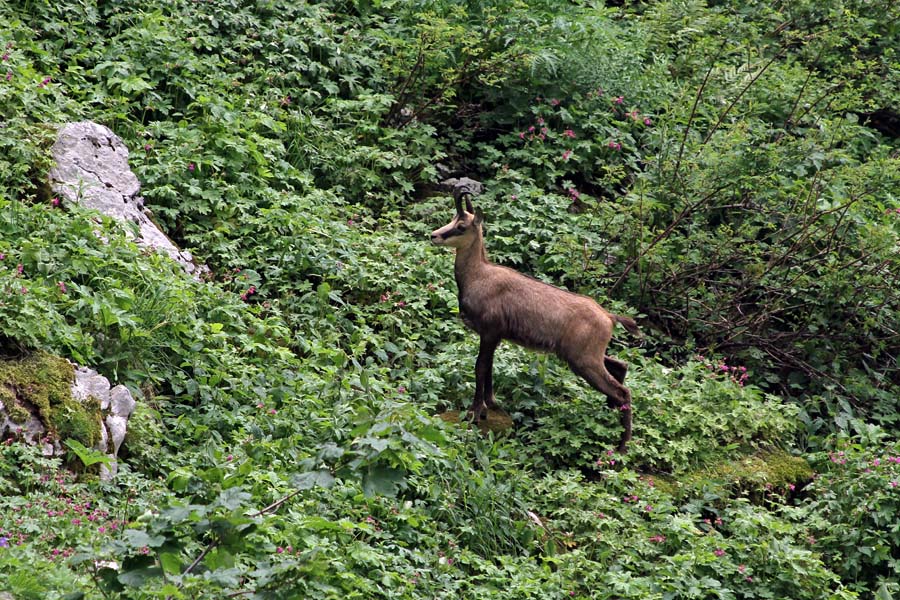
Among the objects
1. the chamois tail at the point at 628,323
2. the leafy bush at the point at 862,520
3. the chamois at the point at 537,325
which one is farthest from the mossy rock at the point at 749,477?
the chamois tail at the point at 628,323

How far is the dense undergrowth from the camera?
20.4 feet

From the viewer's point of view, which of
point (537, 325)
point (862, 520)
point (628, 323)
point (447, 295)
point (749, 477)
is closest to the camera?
A: point (862, 520)

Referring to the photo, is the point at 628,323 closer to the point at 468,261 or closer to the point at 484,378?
the point at 484,378

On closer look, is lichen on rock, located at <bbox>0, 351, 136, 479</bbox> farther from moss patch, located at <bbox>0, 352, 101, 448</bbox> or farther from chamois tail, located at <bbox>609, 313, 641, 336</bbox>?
chamois tail, located at <bbox>609, 313, 641, 336</bbox>

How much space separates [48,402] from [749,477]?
5291 mm

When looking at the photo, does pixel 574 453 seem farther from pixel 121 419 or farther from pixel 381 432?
pixel 381 432

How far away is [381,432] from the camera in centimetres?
464

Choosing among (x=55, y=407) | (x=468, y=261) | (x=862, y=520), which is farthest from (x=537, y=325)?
(x=55, y=407)

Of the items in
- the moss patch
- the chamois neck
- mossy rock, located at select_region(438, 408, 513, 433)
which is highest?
the chamois neck

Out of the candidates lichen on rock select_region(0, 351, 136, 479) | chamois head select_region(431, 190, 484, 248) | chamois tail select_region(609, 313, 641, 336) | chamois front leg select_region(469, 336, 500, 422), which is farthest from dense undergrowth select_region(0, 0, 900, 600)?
chamois head select_region(431, 190, 484, 248)

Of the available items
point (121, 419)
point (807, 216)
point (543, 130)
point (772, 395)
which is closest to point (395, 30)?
point (543, 130)

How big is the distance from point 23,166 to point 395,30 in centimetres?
595

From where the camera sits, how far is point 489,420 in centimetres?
876

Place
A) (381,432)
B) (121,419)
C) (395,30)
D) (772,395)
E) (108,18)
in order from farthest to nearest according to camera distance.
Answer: (395,30)
(108,18)
(772,395)
(121,419)
(381,432)
